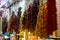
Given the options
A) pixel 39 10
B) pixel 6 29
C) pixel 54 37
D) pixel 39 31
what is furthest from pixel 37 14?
pixel 6 29

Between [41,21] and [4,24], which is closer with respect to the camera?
[41,21]

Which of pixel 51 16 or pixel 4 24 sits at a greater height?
pixel 51 16

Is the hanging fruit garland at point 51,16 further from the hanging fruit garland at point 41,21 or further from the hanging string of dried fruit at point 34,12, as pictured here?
the hanging string of dried fruit at point 34,12

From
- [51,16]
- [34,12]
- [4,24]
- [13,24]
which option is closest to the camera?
[51,16]

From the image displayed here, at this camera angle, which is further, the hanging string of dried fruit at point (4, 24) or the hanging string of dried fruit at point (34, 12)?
the hanging string of dried fruit at point (4, 24)

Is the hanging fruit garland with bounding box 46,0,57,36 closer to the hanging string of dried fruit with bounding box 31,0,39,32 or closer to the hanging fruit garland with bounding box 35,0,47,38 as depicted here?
the hanging fruit garland with bounding box 35,0,47,38

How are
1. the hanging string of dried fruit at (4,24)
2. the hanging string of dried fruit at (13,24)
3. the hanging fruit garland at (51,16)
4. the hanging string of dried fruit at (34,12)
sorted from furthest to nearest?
the hanging string of dried fruit at (4,24) → the hanging string of dried fruit at (13,24) → the hanging string of dried fruit at (34,12) → the hanging fruit garland at (51,16)

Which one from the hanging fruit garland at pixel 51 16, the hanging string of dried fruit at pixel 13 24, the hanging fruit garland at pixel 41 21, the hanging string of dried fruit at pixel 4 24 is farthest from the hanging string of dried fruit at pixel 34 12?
the hanging string of dried fruit at pixel 4 24

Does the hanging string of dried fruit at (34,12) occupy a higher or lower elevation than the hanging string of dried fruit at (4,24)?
higher

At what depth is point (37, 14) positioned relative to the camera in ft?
4.82

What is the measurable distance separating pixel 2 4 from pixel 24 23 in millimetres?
963

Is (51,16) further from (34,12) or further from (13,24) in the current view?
(13,24)

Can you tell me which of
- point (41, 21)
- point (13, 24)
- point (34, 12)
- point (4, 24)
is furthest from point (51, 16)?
point (4, 24)

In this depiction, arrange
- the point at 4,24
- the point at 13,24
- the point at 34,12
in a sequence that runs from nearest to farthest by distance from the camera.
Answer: the point at 34,12 → the point at 13,24 → the point at 4,24
